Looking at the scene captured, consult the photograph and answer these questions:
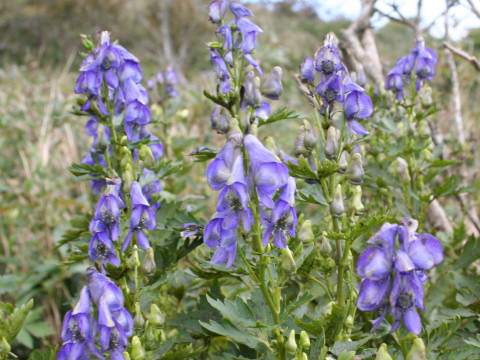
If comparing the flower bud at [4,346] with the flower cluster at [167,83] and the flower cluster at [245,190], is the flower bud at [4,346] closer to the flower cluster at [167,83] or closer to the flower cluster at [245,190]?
the flower cluster at [245,190]

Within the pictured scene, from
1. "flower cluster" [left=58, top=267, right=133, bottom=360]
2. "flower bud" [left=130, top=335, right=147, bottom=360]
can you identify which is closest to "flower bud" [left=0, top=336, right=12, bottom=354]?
"flower cluster" [left=58, top=267, right=133, bottom=360]

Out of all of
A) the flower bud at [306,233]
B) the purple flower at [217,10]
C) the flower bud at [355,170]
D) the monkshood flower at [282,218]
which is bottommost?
the flower bud at [306,233]

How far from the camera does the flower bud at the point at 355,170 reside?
1.19 m

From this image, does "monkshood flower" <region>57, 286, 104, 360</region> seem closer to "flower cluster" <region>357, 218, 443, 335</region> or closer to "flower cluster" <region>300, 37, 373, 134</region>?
"flower cluster" <region>357, 218, 443, 335</region>

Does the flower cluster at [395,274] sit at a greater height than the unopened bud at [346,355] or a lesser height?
greater

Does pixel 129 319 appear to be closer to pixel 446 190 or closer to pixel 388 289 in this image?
pixel 388 289

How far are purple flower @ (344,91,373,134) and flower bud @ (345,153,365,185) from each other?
3.3 inches

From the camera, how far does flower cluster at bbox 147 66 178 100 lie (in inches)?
99.2

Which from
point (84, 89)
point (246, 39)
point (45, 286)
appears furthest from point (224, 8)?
point (45, 286)

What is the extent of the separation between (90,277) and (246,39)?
725 mm

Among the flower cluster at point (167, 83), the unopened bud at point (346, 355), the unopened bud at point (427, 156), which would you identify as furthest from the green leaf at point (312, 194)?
the flower cluster at point (167, 83)

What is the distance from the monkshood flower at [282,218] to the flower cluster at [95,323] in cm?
35

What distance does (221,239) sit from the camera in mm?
991

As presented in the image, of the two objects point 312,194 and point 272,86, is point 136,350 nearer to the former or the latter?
point 312,194
